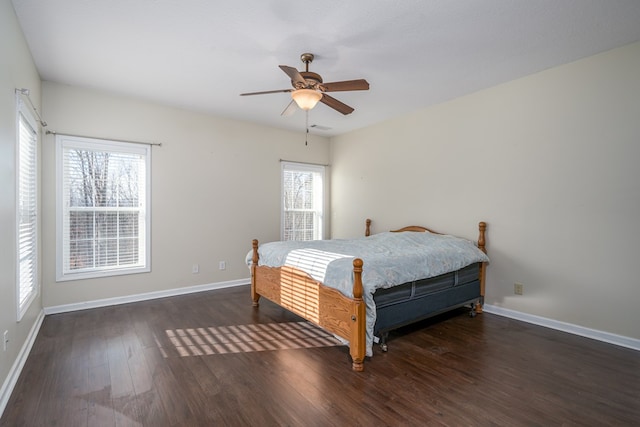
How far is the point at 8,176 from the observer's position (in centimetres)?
222

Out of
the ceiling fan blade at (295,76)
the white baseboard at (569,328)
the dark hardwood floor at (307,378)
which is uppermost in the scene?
the ceiling fan blade at (295,76)

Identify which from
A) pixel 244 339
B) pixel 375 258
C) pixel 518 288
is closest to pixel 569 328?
pixel 518 288

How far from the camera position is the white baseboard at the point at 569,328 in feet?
9.36

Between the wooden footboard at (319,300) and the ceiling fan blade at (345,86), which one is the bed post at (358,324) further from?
the ceiling fan blade at (345,86)

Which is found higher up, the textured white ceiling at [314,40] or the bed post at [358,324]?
the textured white ceiling at [314,40]

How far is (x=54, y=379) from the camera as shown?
2.31 m

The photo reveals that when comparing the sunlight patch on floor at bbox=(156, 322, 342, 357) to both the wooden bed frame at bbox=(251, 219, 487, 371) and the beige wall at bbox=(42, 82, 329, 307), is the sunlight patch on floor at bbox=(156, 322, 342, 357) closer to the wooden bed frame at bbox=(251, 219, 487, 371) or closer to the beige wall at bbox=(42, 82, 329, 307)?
the wooden bed frame at bbox=(251, 219, 487, 371)

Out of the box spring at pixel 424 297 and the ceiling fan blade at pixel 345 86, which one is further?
the box spring at pixel 424 297

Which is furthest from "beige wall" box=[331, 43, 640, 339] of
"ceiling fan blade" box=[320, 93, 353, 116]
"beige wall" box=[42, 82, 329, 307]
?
"beige wall" box=[42, 82, 329, 307]

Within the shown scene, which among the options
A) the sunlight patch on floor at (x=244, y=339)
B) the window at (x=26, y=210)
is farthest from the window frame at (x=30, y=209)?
the sunlight patch on floor at (x=244, y=339)

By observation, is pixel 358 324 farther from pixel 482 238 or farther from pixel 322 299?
pixel 482 238

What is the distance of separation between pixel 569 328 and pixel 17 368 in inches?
192

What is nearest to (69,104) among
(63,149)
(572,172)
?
(63,149)

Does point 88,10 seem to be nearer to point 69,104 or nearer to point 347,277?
point 69,104
